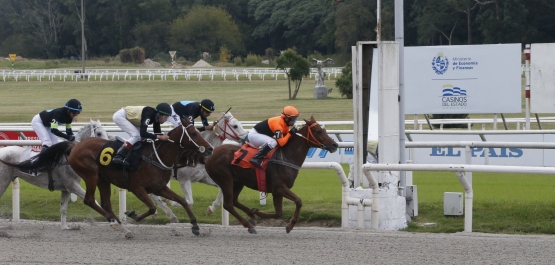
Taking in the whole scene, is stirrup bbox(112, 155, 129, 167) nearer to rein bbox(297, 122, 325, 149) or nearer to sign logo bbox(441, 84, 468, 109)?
rein bbox(297, 122, 325, 149)

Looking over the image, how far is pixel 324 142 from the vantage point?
324 inches

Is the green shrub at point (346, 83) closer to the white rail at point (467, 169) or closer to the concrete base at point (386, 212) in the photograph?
the concrete base at point (386, 212)

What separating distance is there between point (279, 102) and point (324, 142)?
23.4 m

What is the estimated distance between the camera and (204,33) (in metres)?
63.0

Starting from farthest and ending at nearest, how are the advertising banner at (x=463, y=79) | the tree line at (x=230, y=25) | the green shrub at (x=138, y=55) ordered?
the green shrub at (x=138, y=55) < the tree line at (x=230, y=25) < the advertising banner at (x=463, y=79)

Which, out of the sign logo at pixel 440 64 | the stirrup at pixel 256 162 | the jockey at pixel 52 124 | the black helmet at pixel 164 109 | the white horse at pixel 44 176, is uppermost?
the sign logo at pixel 440 64

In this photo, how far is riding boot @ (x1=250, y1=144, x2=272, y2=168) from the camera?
27.4ft

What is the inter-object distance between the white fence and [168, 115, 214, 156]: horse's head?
34.1 meters

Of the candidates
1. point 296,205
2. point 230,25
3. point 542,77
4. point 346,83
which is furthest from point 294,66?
point 230,25

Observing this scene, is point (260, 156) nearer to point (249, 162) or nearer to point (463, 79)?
point (249, 162)

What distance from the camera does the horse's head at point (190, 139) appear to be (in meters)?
8.19

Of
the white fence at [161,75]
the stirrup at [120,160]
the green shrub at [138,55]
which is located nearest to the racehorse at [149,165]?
the stirrup at [120,160]

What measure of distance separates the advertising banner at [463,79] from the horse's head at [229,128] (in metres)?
6.39

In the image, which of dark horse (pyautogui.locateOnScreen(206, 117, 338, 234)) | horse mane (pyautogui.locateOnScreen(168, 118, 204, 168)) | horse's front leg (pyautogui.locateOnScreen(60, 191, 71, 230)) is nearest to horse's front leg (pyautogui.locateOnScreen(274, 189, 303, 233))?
dark horse (pyautogui.locateOnScreen(206, 117, 338, 234))
